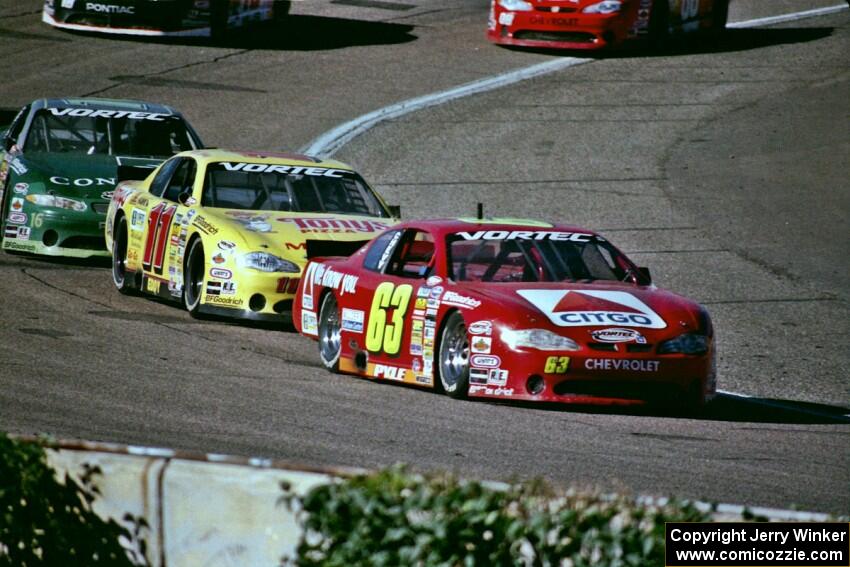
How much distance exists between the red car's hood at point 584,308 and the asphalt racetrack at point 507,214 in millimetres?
537

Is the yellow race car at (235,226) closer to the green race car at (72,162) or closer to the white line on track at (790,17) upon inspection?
the green race car at (72,162)

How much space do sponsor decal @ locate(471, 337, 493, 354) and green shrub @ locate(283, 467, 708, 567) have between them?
17.4 ft

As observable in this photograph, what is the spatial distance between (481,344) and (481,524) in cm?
557

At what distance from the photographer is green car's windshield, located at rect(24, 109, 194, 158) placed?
53.8ft

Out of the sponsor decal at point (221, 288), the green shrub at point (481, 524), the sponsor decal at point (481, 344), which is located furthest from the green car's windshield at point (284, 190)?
the green shrub at point (481, 524)

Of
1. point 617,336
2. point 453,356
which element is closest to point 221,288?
point 453,356

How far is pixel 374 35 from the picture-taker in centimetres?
2817

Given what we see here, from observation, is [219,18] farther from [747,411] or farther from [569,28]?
[747,411]

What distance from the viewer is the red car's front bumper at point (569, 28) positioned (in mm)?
24859

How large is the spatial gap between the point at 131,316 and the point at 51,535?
8.15 m

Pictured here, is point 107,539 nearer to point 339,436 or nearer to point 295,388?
point 339,436

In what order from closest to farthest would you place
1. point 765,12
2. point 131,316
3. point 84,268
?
point 131,316, point 84,268, point 765,12

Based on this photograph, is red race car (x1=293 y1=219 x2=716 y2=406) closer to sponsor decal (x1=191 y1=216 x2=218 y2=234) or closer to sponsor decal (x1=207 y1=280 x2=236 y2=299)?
sponsor decal (x1=207 y1=280 x2=236 y2=299)

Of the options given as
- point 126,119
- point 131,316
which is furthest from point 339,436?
point 126,119
